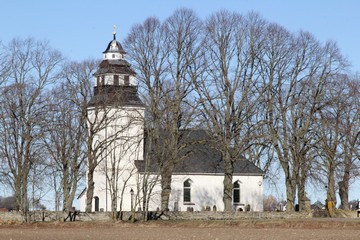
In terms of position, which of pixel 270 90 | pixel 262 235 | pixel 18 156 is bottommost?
pixel 262 235

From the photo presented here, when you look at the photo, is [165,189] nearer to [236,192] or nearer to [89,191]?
[89,191]

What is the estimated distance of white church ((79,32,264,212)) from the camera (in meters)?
77.7

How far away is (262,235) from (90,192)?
32.5 meters

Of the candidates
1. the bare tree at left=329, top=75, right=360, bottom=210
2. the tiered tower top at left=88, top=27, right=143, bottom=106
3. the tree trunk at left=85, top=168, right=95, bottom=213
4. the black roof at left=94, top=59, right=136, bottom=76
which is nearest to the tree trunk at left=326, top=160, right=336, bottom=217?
the bare tree at left=329, top=75, right=360, bottom=210

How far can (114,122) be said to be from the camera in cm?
8119

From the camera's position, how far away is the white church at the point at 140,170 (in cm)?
7769

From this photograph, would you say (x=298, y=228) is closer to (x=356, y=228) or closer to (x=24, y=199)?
(x=356, y=228)

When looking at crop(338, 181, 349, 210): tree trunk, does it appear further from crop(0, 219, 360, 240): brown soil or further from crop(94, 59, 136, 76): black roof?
crop(0, 219, 360, 240): brown soil

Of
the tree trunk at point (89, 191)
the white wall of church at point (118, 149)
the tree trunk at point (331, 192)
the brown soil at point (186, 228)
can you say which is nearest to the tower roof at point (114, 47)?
the white wall of church at point (118, 149)

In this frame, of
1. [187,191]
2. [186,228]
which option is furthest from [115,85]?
[186,228]

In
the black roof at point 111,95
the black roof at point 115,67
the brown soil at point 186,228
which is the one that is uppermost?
the black roof at point 115,67

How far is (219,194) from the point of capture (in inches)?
3410

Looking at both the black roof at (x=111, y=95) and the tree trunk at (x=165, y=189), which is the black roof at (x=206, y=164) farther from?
the black roof at (x=111, y=95)

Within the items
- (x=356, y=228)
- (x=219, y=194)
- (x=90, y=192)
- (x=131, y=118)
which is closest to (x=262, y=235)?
(x=356, y=228)
